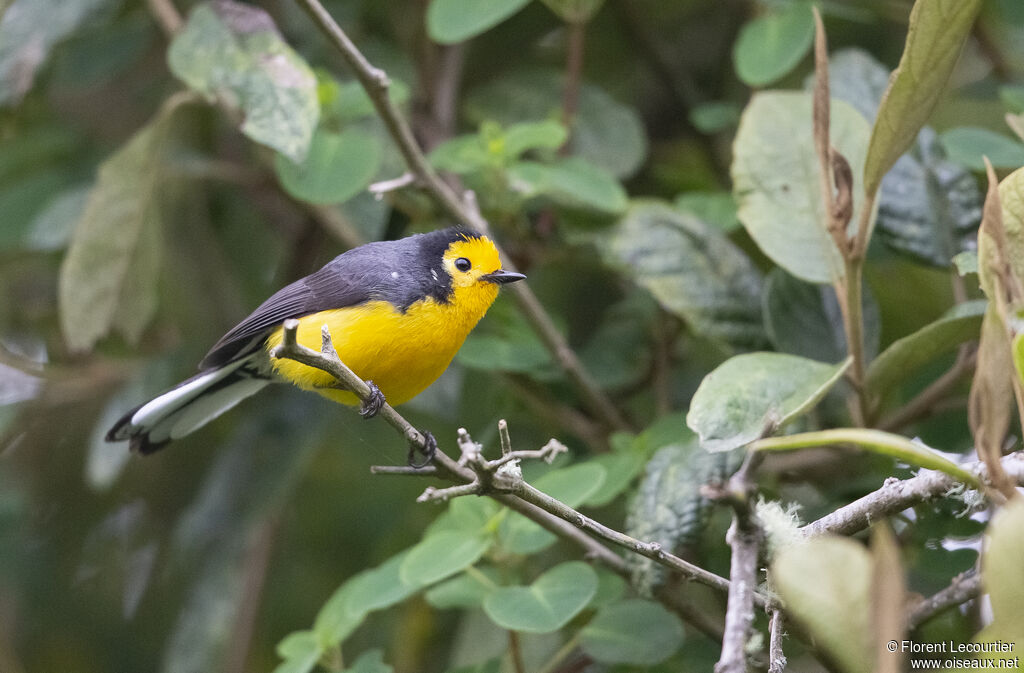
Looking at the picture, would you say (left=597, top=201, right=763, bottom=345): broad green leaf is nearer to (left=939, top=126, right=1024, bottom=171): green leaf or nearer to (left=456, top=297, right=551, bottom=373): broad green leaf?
(left=456, top=297, right=551, bottom=373): broad green leaf

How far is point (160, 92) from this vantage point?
420 cm

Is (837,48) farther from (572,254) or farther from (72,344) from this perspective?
(72,344)

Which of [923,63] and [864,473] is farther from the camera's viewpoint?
[864,473]

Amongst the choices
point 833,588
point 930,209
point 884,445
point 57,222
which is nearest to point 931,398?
point 930,209

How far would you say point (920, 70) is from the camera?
178 centimetres

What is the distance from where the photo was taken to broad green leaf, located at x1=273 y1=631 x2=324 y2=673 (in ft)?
7.80

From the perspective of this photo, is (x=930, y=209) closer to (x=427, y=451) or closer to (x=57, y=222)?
(x=427, y=451)

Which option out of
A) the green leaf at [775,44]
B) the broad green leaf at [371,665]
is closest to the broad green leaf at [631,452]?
the broad green leaf at [371,665]

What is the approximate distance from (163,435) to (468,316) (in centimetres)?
108

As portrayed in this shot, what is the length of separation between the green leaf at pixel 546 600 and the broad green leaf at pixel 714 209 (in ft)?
4.21

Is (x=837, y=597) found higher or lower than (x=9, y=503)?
higher

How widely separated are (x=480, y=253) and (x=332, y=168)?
0.57 m

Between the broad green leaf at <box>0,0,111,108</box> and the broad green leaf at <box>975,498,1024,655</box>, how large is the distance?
332 cm

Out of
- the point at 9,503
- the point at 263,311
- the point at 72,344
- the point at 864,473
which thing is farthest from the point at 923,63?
the point at 9,503
